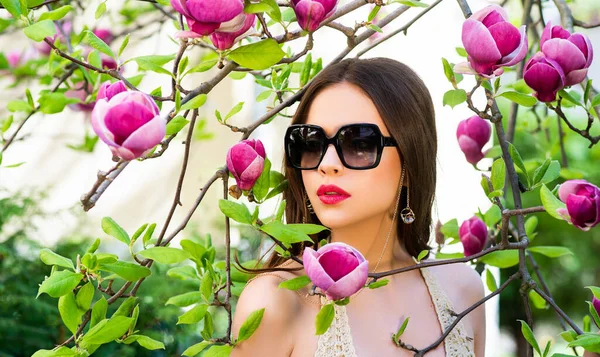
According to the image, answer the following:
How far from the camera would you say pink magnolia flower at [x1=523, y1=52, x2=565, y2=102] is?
40.2 inches

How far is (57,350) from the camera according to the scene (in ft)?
3.06

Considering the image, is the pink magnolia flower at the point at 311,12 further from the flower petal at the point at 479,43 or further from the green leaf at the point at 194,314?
the green leaf at the point at 194,314

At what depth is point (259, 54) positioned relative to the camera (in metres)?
0.89

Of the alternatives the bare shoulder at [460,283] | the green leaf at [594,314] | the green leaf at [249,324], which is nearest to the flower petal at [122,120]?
the green leaf at [249,324]

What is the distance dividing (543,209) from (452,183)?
164 centimetres

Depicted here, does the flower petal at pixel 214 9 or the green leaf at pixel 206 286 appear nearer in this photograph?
the flower petal at pixel 214 9

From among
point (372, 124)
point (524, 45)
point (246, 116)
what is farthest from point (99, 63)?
point (246, 116)

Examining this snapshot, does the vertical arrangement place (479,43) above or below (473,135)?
above

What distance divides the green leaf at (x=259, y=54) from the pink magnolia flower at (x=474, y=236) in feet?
2.09

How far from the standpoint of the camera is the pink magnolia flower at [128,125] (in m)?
0.75

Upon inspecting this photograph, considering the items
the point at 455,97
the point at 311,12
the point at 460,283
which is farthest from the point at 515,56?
the point at 460,283

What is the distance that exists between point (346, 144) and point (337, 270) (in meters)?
0.31

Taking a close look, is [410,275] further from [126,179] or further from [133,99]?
[126,179]

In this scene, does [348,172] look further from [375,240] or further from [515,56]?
[515,56]
